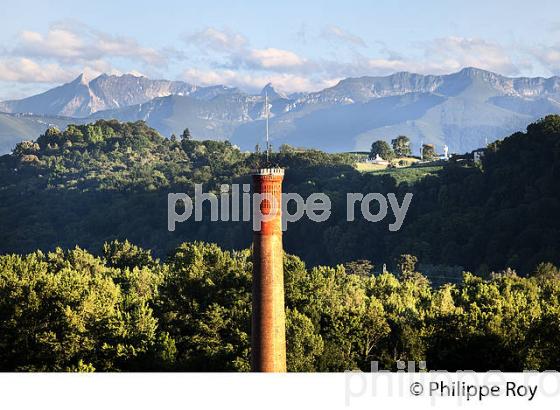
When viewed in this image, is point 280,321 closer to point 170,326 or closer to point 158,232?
point 170,326

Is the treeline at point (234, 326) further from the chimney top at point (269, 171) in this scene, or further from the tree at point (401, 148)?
the tree at point (401, 148)

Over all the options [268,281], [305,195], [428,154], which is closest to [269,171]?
[268,281]

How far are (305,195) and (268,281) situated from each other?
286ft

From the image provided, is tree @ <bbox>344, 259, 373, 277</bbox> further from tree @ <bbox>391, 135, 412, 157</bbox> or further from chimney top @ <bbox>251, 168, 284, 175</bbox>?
tree @ <bbox>391, 135, 412, 157</bbox>

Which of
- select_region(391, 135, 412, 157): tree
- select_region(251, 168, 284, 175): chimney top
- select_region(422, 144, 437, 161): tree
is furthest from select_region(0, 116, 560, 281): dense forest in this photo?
select_region(251, 168, 284, 175): chimney top

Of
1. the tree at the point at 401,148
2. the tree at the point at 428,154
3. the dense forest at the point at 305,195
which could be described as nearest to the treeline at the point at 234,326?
the dense forest at the point at 305,195

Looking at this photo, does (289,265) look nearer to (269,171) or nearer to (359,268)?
(269,171)

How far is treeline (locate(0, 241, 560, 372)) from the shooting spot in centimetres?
4203

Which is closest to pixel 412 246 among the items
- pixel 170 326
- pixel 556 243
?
pixel 556 243

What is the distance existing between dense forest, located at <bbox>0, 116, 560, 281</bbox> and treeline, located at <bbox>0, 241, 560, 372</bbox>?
35903mm

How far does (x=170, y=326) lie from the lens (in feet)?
156

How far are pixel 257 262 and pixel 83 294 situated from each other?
15.3 m
